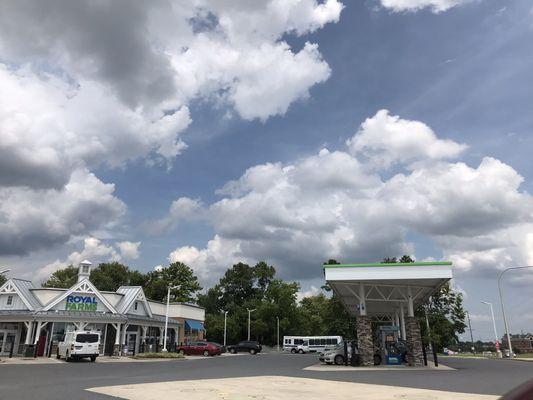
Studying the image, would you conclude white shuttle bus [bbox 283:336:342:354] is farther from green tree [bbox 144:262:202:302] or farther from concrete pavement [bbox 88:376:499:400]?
concrete pavement [bbox 88:376:499:400]

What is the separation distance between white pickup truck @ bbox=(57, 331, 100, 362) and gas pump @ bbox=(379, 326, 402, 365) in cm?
1996

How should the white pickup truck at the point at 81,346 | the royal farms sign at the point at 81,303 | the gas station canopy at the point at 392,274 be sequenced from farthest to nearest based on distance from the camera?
the royal farms sign at the point at 81,303
the white pickup truck at the point at 81,346
the gas station canopy at the point at 392,274

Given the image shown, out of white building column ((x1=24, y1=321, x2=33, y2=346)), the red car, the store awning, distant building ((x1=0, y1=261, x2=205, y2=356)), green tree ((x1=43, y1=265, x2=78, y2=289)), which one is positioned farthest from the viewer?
green tree ((x1=43, y1=265, x2=78, y2=289))

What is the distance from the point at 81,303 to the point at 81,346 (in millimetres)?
12111

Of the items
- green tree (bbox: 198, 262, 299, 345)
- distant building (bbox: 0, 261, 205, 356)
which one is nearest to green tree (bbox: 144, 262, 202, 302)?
green tree (bbox: 198, 262, 299, 345)

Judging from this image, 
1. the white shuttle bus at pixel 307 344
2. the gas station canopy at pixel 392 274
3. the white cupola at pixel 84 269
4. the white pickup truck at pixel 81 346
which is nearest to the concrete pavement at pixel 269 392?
the gas station canopy at pixel 392 274

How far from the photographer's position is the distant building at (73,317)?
126ft

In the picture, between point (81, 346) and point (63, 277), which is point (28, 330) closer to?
point (81, 346)

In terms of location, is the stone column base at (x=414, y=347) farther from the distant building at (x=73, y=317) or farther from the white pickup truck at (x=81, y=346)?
the distant building at (x=73, y=317)

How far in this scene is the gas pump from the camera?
28719 mm

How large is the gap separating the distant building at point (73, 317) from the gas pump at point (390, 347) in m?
24.1

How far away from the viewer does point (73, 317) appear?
39312 millimetres

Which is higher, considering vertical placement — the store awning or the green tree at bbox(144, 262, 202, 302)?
the green tree at bbox(144, 262, 202, 302)

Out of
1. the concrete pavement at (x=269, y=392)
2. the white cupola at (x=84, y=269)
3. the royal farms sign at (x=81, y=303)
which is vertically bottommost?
the concrete pavement at (x=269, y=392)
